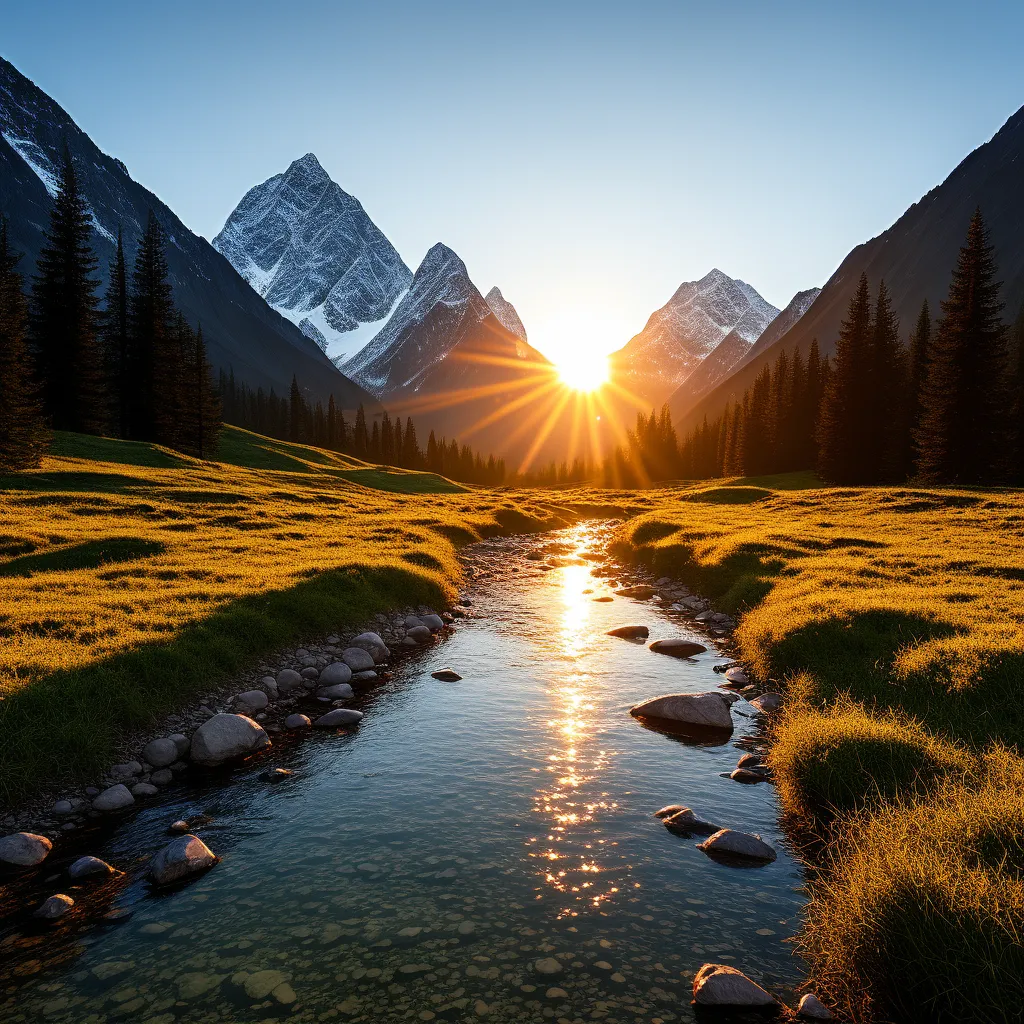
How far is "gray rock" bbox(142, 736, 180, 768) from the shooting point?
10.7m

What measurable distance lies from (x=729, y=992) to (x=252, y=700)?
35.5 ft

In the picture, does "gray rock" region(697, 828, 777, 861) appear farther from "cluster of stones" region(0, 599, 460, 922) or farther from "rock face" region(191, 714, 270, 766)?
"rock face" region(191, 714, 270, 766)

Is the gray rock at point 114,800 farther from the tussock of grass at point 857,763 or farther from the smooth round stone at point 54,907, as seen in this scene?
the tussock of grass at point 857,763

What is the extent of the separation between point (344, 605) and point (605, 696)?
29.8 feet

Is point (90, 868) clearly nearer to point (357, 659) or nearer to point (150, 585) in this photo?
point (357, 659)

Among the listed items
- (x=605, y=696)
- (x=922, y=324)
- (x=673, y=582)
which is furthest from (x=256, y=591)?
(x=922, y=324)

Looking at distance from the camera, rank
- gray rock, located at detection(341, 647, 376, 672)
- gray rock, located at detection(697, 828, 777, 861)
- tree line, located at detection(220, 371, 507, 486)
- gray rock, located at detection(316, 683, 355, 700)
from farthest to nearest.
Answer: tree line, located at detection(220, 371, 507, 486) < gray rock, located at detection(341, 647, 376, 672) < gray rock, located at detection(316, 683, 355, 700) < gray rock, located at detection(697, 828, 777, 861)

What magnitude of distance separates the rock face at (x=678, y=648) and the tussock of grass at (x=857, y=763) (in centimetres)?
756

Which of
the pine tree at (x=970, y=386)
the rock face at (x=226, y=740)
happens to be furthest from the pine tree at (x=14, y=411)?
the pine tree at (x=970, y=386)

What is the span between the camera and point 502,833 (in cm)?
893

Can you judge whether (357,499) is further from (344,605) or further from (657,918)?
(657,918)

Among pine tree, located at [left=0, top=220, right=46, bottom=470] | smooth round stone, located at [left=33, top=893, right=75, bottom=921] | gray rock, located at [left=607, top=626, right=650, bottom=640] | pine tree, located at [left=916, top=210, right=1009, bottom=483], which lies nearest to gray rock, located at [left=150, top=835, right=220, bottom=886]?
smooth round stone, located at [left=33, top=893, right=75, bottom=921]

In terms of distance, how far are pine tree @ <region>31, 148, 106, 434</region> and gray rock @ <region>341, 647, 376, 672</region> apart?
173ft

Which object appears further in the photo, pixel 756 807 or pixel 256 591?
pixel 256 591
